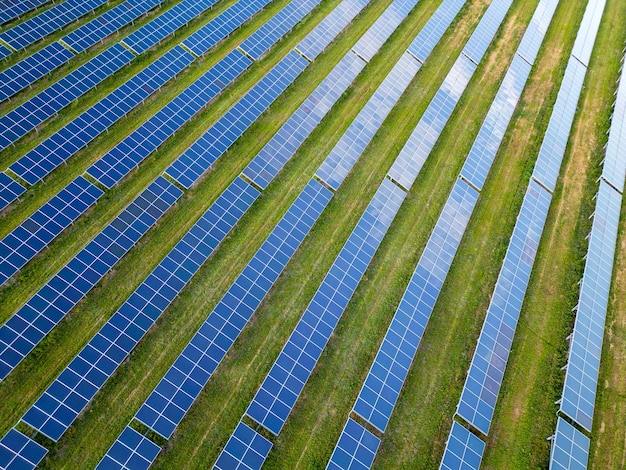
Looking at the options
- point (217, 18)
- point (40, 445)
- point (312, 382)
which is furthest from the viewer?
point (217, 18)

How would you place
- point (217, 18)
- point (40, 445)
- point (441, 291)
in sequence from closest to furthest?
1. point (40, 445)
2. point (441, 291)
3. point (217, 18)

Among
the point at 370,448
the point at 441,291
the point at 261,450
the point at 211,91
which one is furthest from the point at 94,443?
the point at 211,91

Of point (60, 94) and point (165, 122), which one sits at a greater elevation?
point (165, 122)

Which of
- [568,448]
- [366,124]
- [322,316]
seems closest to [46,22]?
[366,124]

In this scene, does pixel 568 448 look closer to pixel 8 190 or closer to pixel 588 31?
pixel 8 190

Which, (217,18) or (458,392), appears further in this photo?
(217,18)

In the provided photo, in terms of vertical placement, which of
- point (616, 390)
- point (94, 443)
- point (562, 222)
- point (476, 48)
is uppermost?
point (476, 48)

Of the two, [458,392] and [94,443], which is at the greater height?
[458,392]

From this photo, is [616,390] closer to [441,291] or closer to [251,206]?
[441,291]
